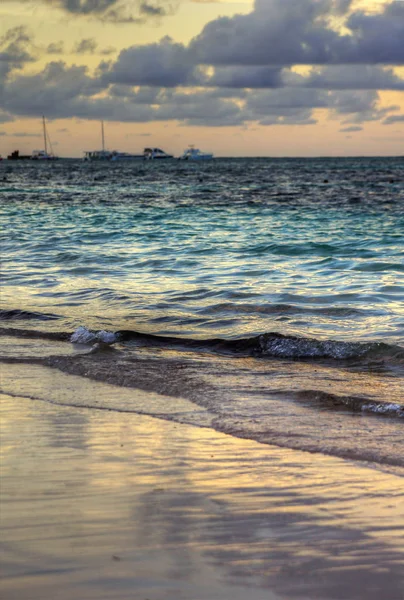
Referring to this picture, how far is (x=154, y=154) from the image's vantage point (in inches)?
7441

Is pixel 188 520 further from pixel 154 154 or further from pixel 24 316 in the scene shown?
pixel 154 154

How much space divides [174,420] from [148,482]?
1.46 m

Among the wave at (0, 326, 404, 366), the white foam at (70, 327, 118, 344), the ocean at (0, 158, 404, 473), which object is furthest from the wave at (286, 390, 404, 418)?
the white foam at (70, 327, 118, 344)

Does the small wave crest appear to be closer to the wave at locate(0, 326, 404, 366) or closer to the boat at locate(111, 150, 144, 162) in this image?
A: the wave at locate(0, 326, 404, 366)

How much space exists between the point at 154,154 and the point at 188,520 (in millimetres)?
188759

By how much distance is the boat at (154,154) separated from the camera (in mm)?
185688

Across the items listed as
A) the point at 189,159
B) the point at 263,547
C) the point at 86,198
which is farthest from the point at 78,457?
the point at 189,159

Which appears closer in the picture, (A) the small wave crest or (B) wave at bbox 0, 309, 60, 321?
(A) the small wave crest

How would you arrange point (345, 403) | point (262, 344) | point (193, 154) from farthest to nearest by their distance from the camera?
point (193, 154)
point (262, 344)
point (345, 403)

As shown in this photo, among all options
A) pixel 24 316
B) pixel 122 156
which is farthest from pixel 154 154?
pixel 24 316

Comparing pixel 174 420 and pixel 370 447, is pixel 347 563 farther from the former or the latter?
pixel 174 420

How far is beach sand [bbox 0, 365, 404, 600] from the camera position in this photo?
10.8ft

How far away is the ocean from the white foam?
13 millimetres

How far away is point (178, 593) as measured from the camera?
320 cm
